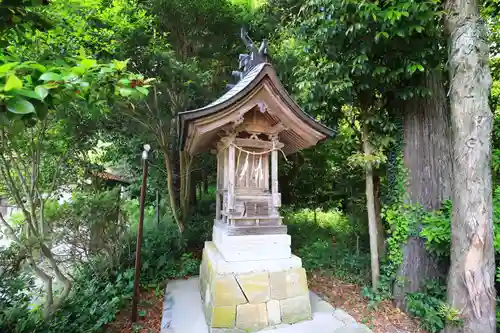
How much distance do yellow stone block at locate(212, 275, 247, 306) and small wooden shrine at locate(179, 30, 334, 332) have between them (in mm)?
12

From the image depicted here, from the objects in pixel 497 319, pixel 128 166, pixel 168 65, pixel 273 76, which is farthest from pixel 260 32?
pixel 497 319

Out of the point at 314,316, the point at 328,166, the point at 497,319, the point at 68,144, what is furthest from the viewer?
the point at 328,166

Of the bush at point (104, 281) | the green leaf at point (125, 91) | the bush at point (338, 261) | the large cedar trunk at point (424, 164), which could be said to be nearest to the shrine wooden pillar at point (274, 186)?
the large cedar trunk at point (424, 164)

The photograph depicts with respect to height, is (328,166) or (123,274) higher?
(328,166)

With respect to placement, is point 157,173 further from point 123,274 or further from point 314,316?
point 314,316

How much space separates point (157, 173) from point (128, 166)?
4.76 ft

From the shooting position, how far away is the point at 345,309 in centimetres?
420

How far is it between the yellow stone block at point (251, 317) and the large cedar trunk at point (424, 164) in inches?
99.5

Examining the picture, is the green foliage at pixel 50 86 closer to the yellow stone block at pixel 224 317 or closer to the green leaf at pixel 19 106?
the green leaf at pixel 19 106

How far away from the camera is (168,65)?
5.75m

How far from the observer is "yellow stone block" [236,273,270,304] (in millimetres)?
3418

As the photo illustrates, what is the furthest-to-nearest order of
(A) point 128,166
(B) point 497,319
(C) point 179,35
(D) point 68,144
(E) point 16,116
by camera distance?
(A) point 128,166
(C) point 179,35
(D) point 68,144
(B) point 497,319
(E) point 16,116

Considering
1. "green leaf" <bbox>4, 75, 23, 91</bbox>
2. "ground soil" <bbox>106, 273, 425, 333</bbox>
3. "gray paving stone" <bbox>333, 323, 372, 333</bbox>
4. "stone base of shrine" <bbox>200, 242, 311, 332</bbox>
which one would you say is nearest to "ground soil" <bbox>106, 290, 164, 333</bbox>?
"ground soil" <bbox>106, 273, 425, 333</bbox>

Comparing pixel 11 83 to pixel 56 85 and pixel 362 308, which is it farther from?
pixel 362 308
